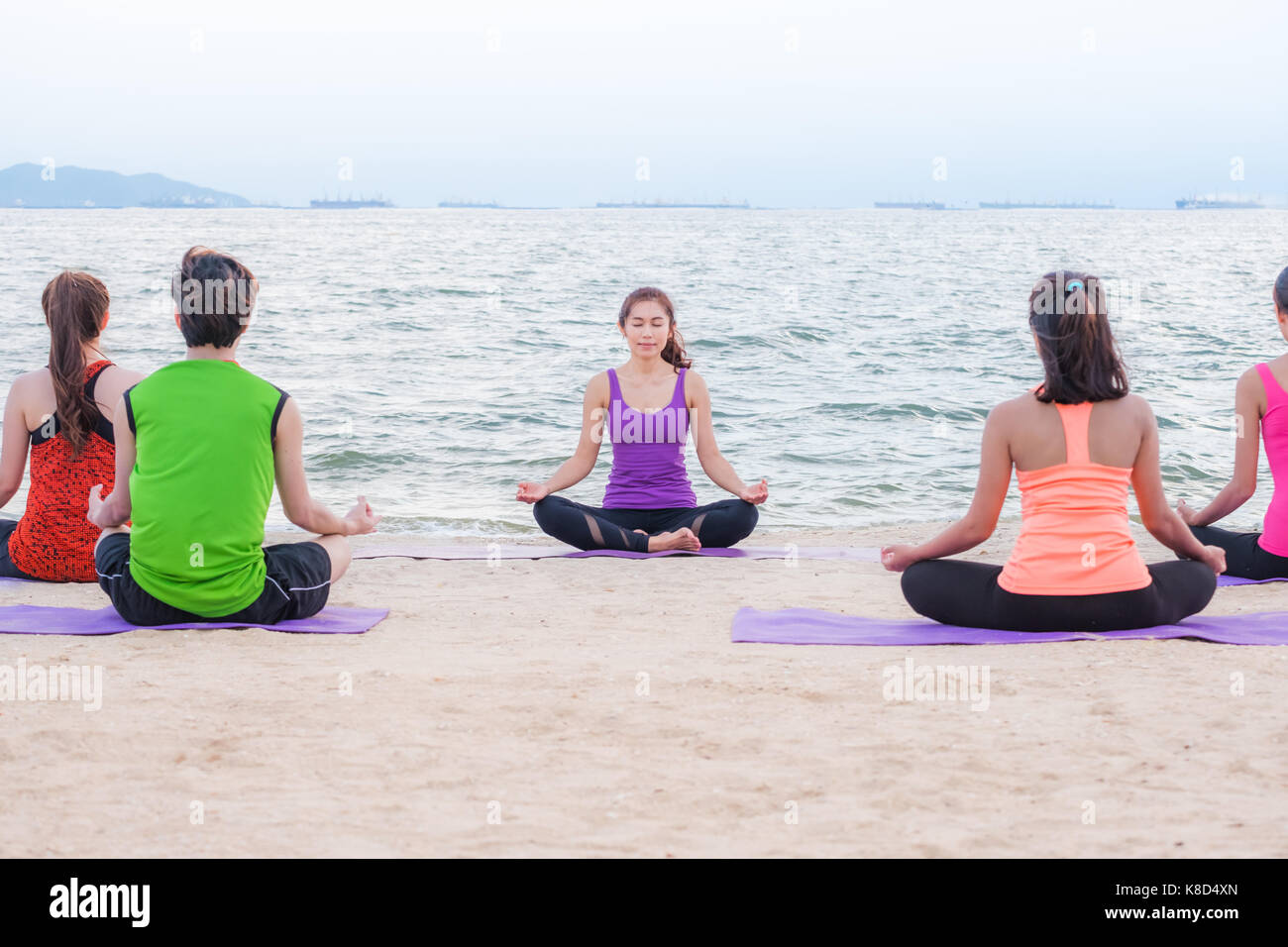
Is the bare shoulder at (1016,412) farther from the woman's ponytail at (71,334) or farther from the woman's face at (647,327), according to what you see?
the woman's ponytail at (71,334)

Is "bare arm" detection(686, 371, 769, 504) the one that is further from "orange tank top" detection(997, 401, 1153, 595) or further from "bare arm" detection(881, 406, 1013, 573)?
"orange tank top" detection(997, 401, 1153, 595)

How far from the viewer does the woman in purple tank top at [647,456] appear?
260 inches

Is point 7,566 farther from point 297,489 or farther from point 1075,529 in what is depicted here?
point 1075,529

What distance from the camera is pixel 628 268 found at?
40281mm

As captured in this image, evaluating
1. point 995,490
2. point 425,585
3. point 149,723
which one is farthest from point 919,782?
point 425,585

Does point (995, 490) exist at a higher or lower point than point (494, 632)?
higher

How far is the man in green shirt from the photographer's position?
14.5 ft

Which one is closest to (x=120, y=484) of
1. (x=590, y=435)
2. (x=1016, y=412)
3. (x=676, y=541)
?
(x=590, y=435)

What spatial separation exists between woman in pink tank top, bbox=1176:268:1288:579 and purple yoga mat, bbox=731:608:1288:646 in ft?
2.33

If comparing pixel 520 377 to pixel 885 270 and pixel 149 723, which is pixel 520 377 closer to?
pixel 149 723

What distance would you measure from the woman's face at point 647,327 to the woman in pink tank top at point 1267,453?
2749mm

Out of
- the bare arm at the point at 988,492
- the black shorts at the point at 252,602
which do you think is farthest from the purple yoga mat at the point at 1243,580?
the black shorts at the point at 252,602

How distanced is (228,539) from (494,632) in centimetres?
109

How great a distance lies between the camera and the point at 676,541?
254 inches
